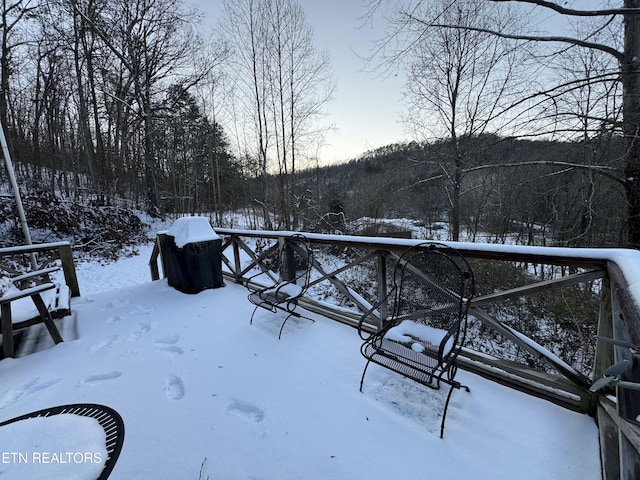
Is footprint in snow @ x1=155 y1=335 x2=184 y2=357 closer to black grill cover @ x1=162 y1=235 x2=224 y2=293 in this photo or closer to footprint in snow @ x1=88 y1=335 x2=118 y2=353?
footprint in snow @ x1=88 y1=335 x2=118 y2=353

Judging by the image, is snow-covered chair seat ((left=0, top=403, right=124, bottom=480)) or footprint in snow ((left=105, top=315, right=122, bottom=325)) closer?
snow-covered chair seat ((left=0, top=403, right=124, bottom=480))

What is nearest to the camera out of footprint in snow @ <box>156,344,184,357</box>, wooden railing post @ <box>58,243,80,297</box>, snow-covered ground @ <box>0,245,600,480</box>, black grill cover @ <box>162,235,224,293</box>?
snow-covered ground @ <box>0,245,600,480</box>

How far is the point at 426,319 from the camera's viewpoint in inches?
80.7

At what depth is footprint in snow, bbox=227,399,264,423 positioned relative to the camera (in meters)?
1.61

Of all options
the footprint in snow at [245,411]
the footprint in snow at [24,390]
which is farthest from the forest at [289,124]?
the footprint in snow at [24,390]

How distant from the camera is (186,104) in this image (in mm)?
12586

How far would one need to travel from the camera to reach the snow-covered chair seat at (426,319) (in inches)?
64.0

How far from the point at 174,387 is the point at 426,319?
5.86ft

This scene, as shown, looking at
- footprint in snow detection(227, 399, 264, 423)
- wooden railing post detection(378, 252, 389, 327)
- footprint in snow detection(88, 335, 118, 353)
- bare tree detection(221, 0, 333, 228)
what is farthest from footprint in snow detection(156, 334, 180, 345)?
bare tree detection(221, 0, 333, 228)

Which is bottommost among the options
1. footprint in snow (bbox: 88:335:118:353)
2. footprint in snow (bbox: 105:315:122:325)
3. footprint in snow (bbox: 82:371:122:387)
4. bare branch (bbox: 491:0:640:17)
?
footprint in snow (bbox: 82:371:122:387)

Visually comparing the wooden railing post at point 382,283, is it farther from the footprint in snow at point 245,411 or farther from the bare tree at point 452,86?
the bare tree at point 452,86

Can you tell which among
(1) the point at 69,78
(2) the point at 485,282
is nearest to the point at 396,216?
(2) the point at 485,282

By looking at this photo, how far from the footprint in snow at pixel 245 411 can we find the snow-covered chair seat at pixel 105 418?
55 cm

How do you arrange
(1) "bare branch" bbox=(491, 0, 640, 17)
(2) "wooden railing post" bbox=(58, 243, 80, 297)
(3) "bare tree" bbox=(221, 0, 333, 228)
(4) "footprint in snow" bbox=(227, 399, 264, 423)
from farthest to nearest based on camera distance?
1. (3) "bare tree" bbox=(221, 0, 333, 228)
2. (2) "wooden railing post" bbox=(58, 243, 80, 297)
3. (1) "bare branch" bbox=(491, 0, 640, 17)
4. (4) "footprint in snow" bbox=(227, 399, 264, 423)
